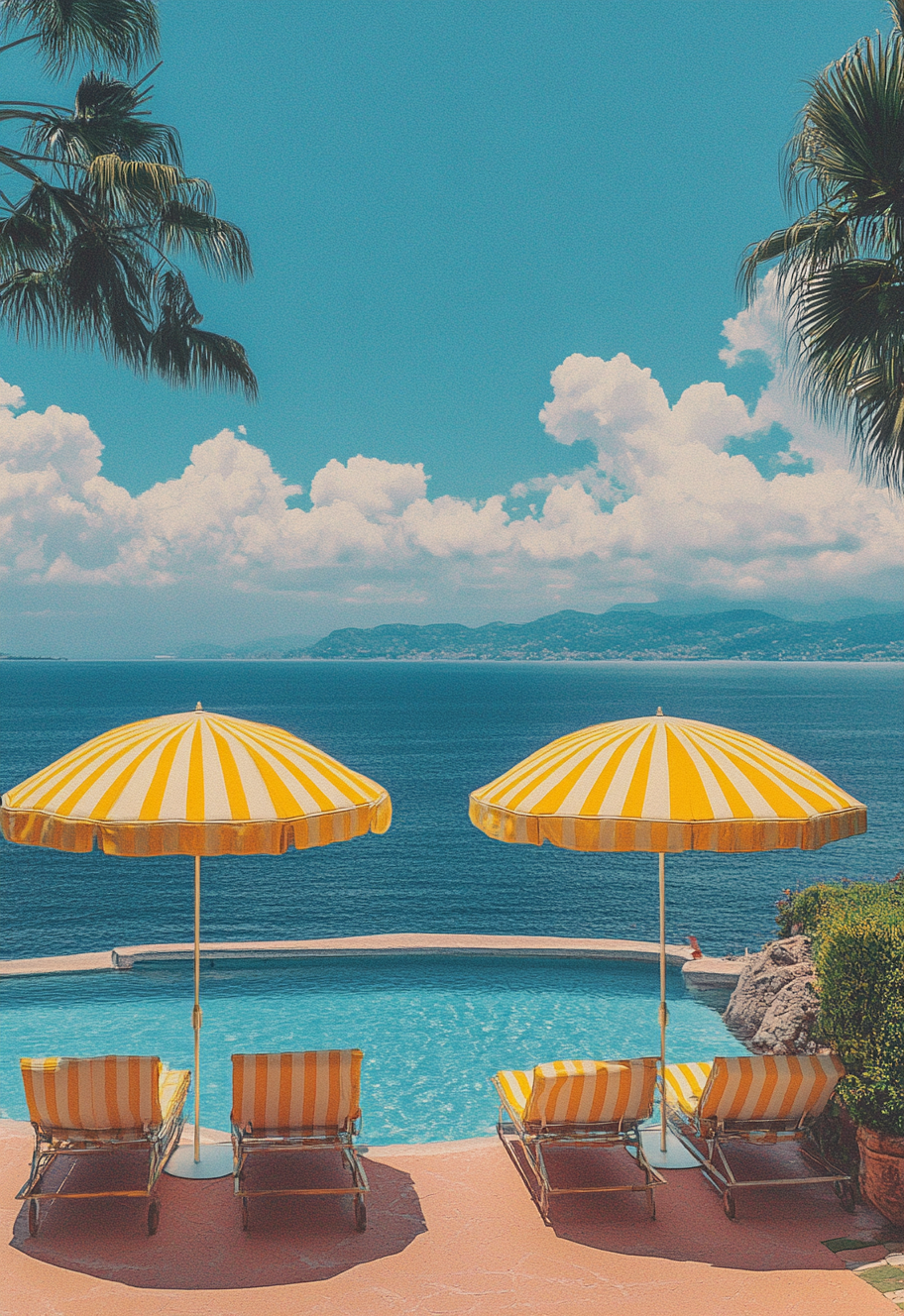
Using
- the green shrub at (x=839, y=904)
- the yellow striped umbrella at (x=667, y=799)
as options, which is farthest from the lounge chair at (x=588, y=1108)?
the green shrub at (x=839, y=904)

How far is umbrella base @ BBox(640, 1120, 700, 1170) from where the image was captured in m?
5.86

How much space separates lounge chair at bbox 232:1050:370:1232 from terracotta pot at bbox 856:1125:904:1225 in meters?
3.03

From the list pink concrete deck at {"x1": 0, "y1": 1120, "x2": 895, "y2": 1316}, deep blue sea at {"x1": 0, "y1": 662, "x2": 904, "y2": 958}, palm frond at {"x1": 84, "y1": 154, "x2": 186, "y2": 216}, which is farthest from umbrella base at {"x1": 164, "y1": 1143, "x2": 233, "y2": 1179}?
deep blue sea at {"x1": 0, "y1": 662, "x2": 904, "y2": 958}

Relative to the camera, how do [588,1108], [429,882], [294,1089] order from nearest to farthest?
[294,1089] → [588,1108] → [429,882]

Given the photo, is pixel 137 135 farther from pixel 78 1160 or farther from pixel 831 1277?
pixel 831 1277

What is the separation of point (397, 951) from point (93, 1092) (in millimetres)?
13363

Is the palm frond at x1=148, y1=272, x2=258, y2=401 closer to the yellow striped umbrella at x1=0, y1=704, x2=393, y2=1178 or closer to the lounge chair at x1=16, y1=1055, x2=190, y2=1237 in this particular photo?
the yellow striped umbrella at x1=0, y1=704, x2=393, y2=1178

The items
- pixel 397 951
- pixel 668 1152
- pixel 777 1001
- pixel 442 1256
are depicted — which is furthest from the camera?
pixel 397 951

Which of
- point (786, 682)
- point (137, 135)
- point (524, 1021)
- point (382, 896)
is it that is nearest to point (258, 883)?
point (382, 896)

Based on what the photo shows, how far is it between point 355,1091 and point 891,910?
3.91 metres

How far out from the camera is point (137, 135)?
29.3ft

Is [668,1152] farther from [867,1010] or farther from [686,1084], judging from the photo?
[867,1010]

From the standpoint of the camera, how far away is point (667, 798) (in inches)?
190

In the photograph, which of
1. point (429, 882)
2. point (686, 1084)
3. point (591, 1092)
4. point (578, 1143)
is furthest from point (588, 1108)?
point (429, 882)
